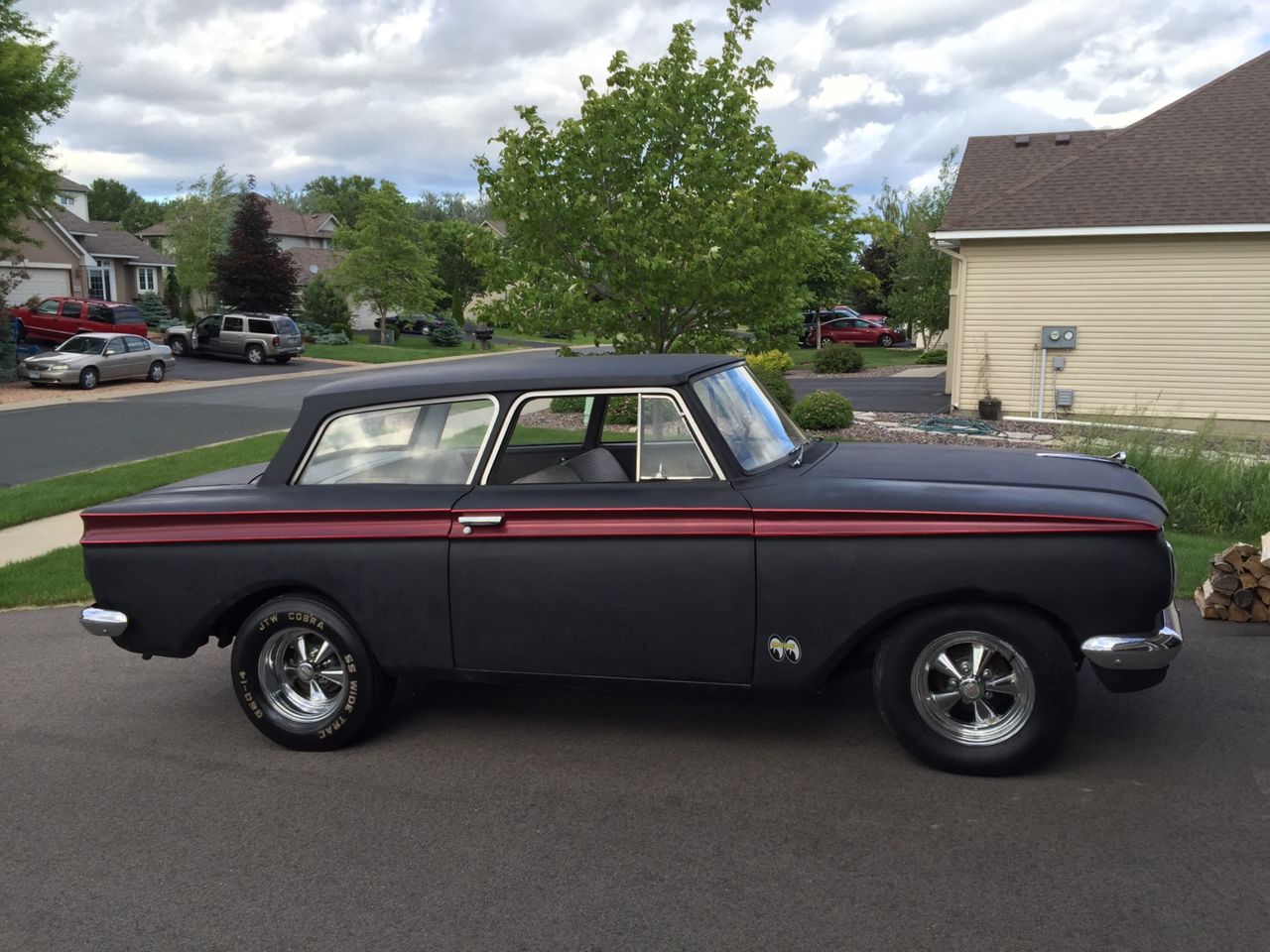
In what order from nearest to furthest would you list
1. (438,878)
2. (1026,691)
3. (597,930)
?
(597,930) → (438,878) → (1026,691)

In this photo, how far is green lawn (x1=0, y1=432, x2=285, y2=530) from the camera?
11.7m

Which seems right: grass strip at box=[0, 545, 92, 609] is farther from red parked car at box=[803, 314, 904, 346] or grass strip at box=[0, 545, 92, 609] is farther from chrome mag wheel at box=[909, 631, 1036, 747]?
red parked car at box=[803, 314, 904, 346]

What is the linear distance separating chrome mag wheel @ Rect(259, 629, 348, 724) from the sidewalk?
5449mm

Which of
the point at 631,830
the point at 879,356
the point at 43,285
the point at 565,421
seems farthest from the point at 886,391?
the point at 43,285

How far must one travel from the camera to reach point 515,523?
4.75 metres

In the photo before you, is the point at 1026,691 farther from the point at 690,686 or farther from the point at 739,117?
A: the point at 739,117

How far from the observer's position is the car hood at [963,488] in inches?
173

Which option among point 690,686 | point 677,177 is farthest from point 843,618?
point 677,177

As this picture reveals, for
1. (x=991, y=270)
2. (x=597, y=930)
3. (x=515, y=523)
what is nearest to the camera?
(x=597, y=930)

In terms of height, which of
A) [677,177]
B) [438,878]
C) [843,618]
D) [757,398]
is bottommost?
[438,878]

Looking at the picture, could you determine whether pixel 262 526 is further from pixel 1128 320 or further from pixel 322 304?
pixel 322 304

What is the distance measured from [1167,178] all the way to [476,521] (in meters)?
17.0

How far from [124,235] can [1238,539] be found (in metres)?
59.5

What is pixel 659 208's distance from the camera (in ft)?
46.0
